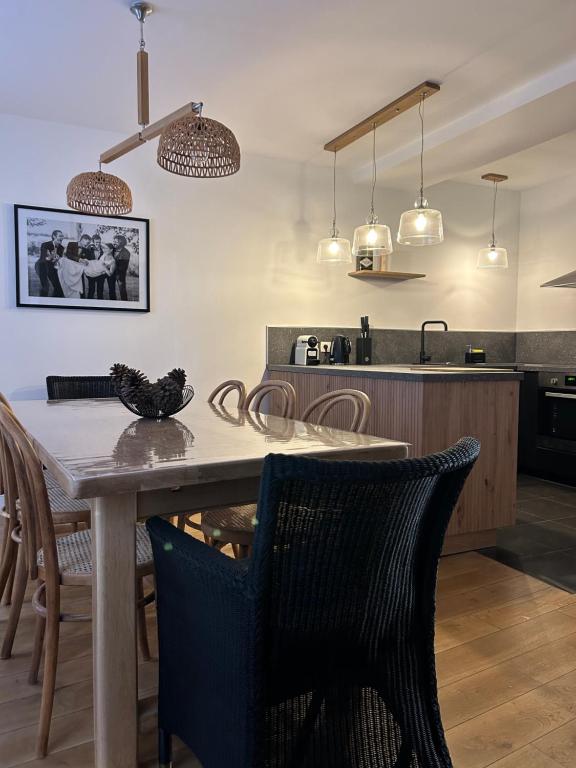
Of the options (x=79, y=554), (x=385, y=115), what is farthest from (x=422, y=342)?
(x=79, y=554)

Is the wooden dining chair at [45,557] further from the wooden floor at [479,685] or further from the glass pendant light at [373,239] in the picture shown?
the glass pendant light at [373,239]

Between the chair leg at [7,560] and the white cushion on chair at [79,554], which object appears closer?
the white cushion on chair at [79,554]

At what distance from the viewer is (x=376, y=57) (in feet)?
8.87

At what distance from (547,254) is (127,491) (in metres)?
4.82

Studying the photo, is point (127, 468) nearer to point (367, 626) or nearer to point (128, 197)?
point (367, 626)

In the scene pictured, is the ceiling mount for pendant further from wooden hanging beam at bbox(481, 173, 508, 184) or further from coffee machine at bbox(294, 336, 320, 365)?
wooden hanging beam at bbox(481, 173, 508, 184)

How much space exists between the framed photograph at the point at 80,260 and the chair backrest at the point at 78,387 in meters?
0.55

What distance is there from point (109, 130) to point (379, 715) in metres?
3.62

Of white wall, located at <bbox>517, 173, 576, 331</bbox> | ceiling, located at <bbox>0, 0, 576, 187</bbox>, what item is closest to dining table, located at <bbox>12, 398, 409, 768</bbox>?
ceiling, located at <bbox>0, 0, 576, 187</bbox>

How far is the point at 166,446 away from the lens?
5.12 feet

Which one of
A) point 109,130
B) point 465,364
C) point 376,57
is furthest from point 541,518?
point 109,130

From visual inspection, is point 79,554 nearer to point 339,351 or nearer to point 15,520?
point 15,520

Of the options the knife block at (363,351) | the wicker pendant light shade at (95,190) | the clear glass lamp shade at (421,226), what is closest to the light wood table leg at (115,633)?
the wicker pendant light shade at (95,190)

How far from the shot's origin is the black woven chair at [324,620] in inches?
36.4
